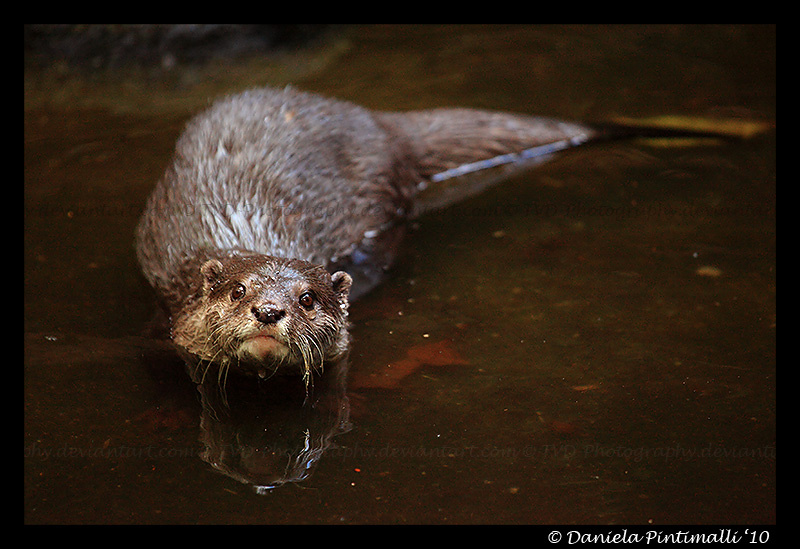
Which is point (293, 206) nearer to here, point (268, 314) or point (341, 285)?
point (341, 285)

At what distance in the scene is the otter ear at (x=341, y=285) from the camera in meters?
3.39

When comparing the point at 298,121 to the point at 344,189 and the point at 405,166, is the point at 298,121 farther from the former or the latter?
the point at 405,166

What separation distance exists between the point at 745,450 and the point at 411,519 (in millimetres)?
1198

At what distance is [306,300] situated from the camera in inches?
125

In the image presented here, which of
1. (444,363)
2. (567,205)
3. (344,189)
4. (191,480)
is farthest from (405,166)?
(191,480)

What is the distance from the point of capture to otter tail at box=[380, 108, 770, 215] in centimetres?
504

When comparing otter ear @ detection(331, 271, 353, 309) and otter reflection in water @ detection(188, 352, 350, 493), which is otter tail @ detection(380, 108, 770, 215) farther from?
otter reflection in water @ detection(188, 352, 350, 493)

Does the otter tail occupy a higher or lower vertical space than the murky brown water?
higher

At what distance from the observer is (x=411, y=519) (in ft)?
8.75

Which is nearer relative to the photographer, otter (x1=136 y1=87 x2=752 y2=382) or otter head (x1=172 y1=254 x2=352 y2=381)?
otter head (x1=172 y1=254 x2=352 y2=381)

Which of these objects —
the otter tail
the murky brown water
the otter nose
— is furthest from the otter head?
the otter tail

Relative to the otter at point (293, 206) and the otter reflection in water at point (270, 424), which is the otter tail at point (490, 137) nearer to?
the otter at point (293, 206)

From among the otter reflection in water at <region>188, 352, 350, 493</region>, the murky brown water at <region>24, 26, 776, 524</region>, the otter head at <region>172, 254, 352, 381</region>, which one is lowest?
the otter reflection in water at <region>188, 352, 350, 493</region>

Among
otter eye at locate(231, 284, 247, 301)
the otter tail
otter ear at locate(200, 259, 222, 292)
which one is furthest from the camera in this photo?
the otter tail
